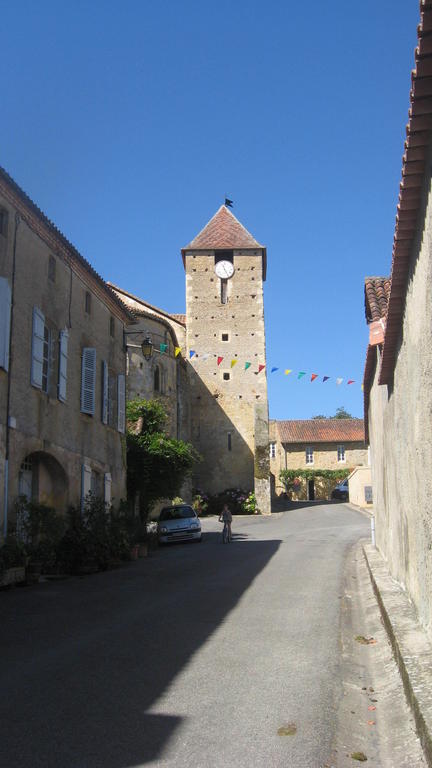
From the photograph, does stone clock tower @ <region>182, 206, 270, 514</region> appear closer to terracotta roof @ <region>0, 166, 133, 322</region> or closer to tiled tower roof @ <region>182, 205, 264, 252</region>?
tiled tower roof @ <region>182, 205, 264, 252</region>

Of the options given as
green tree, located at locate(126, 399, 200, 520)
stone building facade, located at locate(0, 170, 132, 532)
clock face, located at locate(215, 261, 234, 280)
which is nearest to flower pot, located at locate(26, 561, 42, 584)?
stone building facade, located at locate(0, 170, 132, 532)

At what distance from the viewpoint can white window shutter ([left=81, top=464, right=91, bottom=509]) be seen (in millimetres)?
16891

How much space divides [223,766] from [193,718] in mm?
861

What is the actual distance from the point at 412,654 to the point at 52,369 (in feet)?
38.1

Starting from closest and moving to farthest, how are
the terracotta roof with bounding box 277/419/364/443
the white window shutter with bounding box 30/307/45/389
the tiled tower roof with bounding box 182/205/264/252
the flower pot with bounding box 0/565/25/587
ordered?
1. the flower pot with bounding box 0/565/25/587
2. the white window shutter with bounding box 30/307/45/389
3. the tiled tower roof with bounding box 182/205/264/252
4. the terracotta roof with bounding box 277/419/364/443

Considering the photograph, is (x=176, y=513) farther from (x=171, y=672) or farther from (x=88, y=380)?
(x=171, y=672)

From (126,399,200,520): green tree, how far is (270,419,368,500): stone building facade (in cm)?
3246

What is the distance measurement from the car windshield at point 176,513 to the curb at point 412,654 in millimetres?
15745

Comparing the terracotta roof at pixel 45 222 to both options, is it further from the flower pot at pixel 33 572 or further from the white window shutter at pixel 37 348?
the flower pot at pixel 33 572

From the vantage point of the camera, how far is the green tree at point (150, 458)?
967 inches

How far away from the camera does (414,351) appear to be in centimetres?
623

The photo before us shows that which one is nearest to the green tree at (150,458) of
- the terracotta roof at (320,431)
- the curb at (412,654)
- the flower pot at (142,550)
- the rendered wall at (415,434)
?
the flower pot at (142,550)

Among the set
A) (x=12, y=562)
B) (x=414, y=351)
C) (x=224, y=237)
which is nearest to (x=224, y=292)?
(x=224, y=237)

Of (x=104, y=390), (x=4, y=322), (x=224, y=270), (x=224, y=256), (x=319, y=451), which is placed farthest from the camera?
(x=319, y=451)
